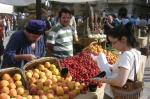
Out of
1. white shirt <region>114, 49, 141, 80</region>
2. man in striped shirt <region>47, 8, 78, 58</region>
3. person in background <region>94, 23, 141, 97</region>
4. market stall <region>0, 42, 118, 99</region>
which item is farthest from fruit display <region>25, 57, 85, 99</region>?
man in striped shirt <region>47, 8, 78, 58</region>

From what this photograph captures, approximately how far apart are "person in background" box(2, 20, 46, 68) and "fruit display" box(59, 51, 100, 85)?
46cm

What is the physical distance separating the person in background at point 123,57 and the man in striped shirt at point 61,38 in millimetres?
1797

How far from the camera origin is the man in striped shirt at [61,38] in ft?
16.7

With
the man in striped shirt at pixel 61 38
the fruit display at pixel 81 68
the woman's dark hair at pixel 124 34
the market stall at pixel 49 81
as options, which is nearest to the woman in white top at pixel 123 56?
the woman's dark hair at pixel 124 34

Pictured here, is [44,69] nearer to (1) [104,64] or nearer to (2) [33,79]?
(2) [33,79]

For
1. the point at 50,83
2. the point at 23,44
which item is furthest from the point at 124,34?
the point at 23,44

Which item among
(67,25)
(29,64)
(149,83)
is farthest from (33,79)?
(149,83)

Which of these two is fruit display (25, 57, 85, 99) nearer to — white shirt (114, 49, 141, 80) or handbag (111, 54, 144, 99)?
handbag (111, 54, 144, 99)

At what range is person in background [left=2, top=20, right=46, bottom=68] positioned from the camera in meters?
3.90

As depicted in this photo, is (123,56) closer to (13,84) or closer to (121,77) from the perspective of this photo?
(121,77)

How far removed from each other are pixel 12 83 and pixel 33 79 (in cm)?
28

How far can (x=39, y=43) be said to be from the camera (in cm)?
431

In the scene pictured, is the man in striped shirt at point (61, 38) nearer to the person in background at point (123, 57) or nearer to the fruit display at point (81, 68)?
the fruit display at point (81, 68)

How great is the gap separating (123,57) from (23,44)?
50.9 inches
